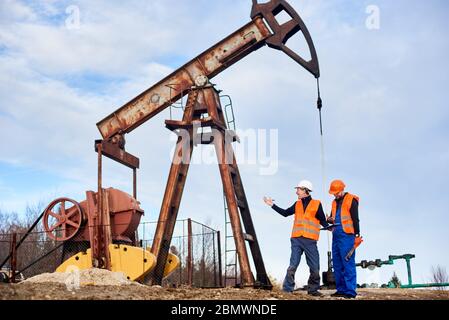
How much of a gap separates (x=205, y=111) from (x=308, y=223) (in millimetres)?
4353

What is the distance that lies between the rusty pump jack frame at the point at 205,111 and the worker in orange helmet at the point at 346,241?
3312 millimetres

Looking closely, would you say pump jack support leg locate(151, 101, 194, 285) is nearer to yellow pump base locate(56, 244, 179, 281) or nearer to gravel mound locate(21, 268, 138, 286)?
yellow pump base locate(56, 244, 179, 281)

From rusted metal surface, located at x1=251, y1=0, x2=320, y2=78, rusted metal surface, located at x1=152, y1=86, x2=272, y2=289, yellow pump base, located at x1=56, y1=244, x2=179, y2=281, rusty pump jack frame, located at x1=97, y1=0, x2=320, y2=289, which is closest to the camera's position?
yellow pump base, located at x1=56, y1=244, x2=179, y2=281

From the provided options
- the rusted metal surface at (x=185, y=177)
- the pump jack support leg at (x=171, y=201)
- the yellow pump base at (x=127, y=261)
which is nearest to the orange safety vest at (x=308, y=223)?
the rusted metal surface at (x=185, y=177)

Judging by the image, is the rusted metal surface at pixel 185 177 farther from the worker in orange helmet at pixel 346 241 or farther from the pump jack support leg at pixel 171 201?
the worker in orange helmet at pixel 346 241

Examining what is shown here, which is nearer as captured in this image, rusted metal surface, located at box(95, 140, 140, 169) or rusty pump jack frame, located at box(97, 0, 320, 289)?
rusty pump jack frame, located at box(97, 0, 320, 289)

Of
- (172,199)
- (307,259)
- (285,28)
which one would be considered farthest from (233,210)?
(285,28)

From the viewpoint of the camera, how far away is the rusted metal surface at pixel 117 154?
11570 mm

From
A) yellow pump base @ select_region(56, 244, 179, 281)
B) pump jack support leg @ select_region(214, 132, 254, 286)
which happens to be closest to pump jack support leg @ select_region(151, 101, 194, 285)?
yellow pump base @ select_region(56, 244, 179, 281)

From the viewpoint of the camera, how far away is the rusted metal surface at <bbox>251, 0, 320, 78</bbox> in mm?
11453

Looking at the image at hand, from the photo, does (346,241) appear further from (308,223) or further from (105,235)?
(105,235)

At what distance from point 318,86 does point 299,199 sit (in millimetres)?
3768

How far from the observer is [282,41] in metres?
11.5
